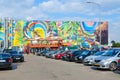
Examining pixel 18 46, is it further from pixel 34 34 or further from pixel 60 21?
pixel 60 21

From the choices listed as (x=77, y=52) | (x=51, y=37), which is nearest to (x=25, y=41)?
(x=51, y=37)

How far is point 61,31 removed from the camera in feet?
352

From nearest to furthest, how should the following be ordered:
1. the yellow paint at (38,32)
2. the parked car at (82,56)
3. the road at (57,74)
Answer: the road at (57,74), the parked car at (82,56), the yellow paint at (38,32)

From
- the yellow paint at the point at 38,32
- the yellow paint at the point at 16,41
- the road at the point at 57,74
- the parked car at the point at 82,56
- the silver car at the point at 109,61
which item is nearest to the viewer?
the road at the point at 57,74

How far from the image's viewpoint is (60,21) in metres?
108

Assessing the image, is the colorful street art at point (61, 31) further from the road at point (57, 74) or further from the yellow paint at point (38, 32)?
the road at point (57, 74)

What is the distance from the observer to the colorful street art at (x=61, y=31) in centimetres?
10288

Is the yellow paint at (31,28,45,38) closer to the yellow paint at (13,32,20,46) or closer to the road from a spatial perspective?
the yellow paint at (13,32,20,46)

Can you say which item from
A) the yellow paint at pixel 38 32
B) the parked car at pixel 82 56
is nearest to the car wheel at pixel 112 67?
the parked car at pixel 82 56

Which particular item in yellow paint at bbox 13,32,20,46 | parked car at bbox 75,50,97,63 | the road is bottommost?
the road

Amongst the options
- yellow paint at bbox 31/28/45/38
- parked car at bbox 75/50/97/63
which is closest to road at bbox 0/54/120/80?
parked car at bbox 75/50/97/63

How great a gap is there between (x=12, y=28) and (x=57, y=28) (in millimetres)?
15676

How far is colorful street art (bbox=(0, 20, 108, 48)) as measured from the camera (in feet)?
338

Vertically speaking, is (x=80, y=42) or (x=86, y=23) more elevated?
(x=86, y=23)
